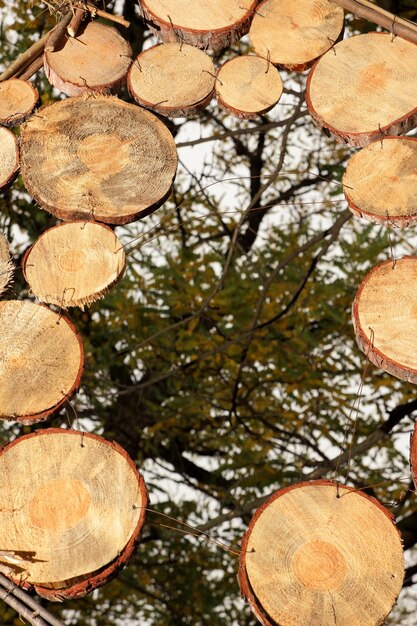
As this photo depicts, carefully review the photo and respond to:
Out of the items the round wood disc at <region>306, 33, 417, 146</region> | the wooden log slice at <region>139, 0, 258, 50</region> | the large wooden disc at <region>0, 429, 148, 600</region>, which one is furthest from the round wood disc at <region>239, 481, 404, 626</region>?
the wooden log slice at <region>139, 0, 258, 50</region>

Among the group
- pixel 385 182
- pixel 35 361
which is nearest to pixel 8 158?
pixel 35 361

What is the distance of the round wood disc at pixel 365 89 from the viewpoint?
3307 millimetres

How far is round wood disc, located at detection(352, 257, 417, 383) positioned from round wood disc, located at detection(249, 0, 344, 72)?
3.49 feet

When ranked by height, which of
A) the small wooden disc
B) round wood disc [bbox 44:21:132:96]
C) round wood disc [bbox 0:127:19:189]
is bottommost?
round wood disc [bbox 0:127:19:189]

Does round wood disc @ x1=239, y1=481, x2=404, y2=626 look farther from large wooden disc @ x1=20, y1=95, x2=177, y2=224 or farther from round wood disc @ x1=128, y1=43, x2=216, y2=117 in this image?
round wood disc @ x1=128, y1=43, x2=216, y2=117

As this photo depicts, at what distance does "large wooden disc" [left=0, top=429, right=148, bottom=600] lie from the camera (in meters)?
2.51

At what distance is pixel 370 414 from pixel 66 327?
132 inches

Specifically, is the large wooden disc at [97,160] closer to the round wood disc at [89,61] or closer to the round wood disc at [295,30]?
the round wood disc at [89,61]

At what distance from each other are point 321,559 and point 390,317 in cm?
77

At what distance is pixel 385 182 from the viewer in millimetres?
3133

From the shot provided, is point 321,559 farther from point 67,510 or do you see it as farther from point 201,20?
point 201,20

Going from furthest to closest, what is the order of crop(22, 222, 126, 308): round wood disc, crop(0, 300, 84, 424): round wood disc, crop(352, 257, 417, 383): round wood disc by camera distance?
crop(22, 222, 126, 308): round wood disc < crop(0, 300, 84, 424): round wood disc < crop(352, 257, 417, 383): round wood disc

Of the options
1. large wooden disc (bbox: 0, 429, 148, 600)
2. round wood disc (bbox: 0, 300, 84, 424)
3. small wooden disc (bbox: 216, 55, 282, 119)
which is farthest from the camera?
small wooden disc (bbox: 216, 55, 282, 119)

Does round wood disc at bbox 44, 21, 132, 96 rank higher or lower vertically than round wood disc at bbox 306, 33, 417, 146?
lower
